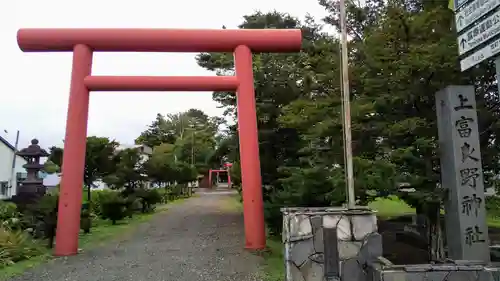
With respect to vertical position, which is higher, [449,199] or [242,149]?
[242,149]

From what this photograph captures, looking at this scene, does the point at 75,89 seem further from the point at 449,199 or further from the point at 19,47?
the point at 449,199

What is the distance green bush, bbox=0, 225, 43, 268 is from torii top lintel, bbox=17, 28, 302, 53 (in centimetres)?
391

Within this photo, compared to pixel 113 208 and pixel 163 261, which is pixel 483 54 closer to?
pixel 163 261

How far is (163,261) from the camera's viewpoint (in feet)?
23.9

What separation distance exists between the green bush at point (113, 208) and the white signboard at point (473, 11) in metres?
13.2

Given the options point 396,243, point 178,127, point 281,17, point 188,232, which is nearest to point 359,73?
point 396,243

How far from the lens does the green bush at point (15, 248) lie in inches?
299

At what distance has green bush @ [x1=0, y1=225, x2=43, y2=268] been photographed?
7591mm

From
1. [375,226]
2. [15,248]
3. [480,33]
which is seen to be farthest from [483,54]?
[15,248]

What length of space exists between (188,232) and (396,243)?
6.02 metres

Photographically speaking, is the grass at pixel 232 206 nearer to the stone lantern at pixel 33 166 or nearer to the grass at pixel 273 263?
the stone lantern at pixel 33 166

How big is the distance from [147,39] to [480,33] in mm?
6415

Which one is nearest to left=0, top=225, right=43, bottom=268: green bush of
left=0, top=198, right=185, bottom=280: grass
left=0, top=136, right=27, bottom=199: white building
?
left=0, top=198, right=185, bottom=280: grass

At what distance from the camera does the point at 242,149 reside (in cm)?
842
